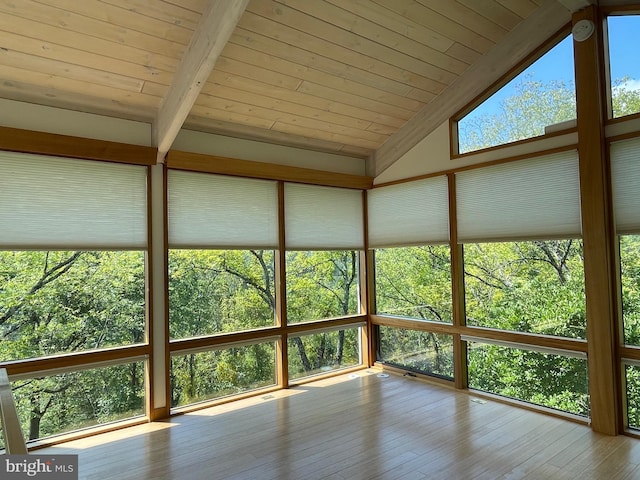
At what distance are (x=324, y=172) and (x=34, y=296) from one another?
3.18m

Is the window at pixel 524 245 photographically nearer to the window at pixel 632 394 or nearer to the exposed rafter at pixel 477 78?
the window at pixel 632 394

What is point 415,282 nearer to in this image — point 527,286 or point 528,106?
point 527,286

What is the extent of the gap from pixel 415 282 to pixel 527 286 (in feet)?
4.42

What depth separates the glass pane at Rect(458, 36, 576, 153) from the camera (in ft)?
12.0

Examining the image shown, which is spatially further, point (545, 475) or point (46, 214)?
point (46, 214)

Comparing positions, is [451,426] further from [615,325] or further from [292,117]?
[292,117]

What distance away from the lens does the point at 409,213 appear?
492 cm

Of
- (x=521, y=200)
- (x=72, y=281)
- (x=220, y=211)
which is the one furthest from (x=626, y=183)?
(x=72, y=281)

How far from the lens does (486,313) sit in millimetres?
4250

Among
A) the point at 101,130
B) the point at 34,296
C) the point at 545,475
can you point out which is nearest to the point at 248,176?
the point at 101,130

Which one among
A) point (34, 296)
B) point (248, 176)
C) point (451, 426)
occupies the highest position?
point (248, 176)

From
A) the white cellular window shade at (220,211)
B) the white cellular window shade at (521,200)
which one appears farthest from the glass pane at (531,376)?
the white cellular window shade at (220,211)

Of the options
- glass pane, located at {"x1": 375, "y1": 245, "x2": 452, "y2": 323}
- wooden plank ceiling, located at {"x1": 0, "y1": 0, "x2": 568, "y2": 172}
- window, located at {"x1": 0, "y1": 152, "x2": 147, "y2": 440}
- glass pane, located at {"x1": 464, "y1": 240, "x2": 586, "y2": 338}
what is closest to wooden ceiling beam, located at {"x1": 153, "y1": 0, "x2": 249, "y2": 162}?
wooden plank ceiling, located at {"x1": 0, "y1": 0, "x2": 568, "y2": 172}

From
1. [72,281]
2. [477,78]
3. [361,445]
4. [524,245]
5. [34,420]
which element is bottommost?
[361,445]
